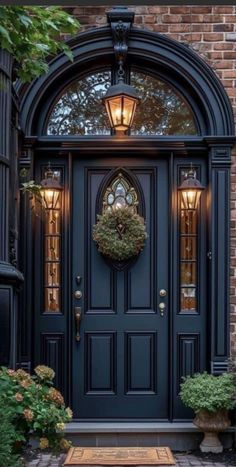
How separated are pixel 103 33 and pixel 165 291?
223 centimetres

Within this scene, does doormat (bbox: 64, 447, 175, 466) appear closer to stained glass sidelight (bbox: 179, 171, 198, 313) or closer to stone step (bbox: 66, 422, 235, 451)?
stone step (bbox: 66, 422, 235, 451)

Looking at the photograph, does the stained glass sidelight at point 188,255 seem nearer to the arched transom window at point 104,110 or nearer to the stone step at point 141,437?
the arched transom window at point 104,110

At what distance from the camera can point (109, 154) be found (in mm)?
5613

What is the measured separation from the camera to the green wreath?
546 centimetres

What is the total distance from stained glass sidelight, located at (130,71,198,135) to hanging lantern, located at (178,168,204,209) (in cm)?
40

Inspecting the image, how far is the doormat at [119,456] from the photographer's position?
448 cm

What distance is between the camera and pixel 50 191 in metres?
5.50

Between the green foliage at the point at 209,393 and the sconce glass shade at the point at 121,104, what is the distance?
7.02ft

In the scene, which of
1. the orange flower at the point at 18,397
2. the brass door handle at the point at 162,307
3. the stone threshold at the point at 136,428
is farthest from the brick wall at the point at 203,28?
the orange flower at the point at 18,397

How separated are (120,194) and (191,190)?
619mm

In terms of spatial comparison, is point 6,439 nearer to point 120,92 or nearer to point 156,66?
point 120,92

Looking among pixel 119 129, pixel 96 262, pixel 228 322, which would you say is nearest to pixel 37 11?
pixel 119 129

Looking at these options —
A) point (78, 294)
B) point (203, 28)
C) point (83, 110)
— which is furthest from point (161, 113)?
point (78, 294)

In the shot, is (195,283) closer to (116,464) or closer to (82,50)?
(116,464)
